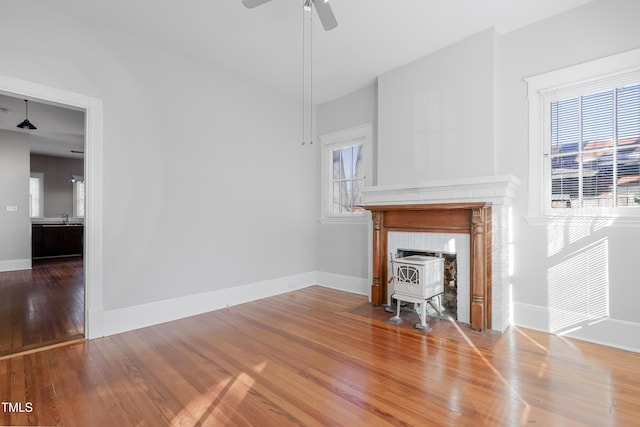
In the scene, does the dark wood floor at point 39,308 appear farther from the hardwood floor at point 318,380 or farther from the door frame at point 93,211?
the hardwood floor at point 318,380

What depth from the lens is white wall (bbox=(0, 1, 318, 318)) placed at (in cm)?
269

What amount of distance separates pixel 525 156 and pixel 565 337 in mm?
1734

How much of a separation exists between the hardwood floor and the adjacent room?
0.06ft

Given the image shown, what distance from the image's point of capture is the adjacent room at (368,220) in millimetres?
1953

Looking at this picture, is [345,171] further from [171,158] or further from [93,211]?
[93,211]

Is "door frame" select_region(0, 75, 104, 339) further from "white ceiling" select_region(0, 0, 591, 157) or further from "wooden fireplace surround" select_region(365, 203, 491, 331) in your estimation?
"wooden fireplace surround" select_region(365, 203, 491, 331)

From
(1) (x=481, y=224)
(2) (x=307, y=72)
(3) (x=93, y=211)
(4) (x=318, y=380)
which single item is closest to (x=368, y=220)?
(1) (x=481, y=224)

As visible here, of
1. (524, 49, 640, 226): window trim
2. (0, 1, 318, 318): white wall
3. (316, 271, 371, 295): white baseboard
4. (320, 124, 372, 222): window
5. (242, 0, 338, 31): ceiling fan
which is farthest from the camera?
(320, 124, 372, 222): window

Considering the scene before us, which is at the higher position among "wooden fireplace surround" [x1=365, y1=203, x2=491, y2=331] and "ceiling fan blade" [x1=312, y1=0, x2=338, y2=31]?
"ceiling fan blade" [x1=312, y1=0, x2=338, y2=31]

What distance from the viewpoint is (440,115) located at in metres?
3.38

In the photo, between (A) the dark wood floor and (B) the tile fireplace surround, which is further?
(B) the tile fireplace surround

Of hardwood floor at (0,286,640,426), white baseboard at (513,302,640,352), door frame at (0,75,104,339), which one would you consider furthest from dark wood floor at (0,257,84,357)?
white baseboard at (513,302,640,352)

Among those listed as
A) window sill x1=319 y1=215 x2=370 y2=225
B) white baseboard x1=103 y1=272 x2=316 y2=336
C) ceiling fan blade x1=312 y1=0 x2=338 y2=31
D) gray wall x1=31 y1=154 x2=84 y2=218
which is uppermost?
ceiling fan blade x1=312 y1=0 x2=338 y2=31

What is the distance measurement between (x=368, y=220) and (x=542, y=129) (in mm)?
2215
